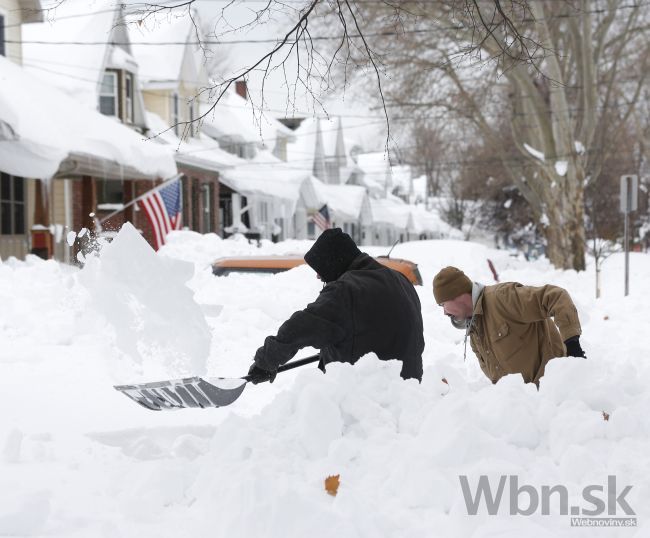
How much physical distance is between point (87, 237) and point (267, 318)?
9.26ft

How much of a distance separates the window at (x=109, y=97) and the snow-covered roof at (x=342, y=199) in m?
15.4

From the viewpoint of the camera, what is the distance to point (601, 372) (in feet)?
14.8

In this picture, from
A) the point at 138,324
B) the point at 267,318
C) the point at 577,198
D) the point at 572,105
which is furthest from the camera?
the point at 572,105

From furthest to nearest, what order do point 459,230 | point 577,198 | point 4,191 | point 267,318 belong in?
point 459,230, point 577,198, point 4,191, point 267,318

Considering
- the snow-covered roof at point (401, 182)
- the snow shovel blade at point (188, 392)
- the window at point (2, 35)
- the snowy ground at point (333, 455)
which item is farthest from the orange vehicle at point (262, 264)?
the snow-covered roof at point (401, 182)

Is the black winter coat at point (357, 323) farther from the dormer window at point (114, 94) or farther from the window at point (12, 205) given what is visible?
the dormer window at point (114, 94)

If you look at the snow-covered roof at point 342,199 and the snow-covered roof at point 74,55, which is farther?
the snow-covered roof at point 342,199

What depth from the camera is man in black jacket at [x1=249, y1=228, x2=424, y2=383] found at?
4.32 metres

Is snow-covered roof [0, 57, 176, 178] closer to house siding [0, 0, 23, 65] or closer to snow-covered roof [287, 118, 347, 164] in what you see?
house siding [0, 0, 23, 65]

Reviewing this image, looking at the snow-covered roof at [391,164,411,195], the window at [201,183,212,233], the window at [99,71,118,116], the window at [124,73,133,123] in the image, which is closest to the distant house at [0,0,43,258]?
the window at [99,71,118,116]

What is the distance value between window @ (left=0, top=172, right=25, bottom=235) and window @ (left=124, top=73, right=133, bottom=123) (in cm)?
670

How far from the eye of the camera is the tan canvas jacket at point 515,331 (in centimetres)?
493

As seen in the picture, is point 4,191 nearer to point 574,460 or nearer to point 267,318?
point 267,318

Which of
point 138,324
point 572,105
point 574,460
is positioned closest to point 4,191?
point 138,324
